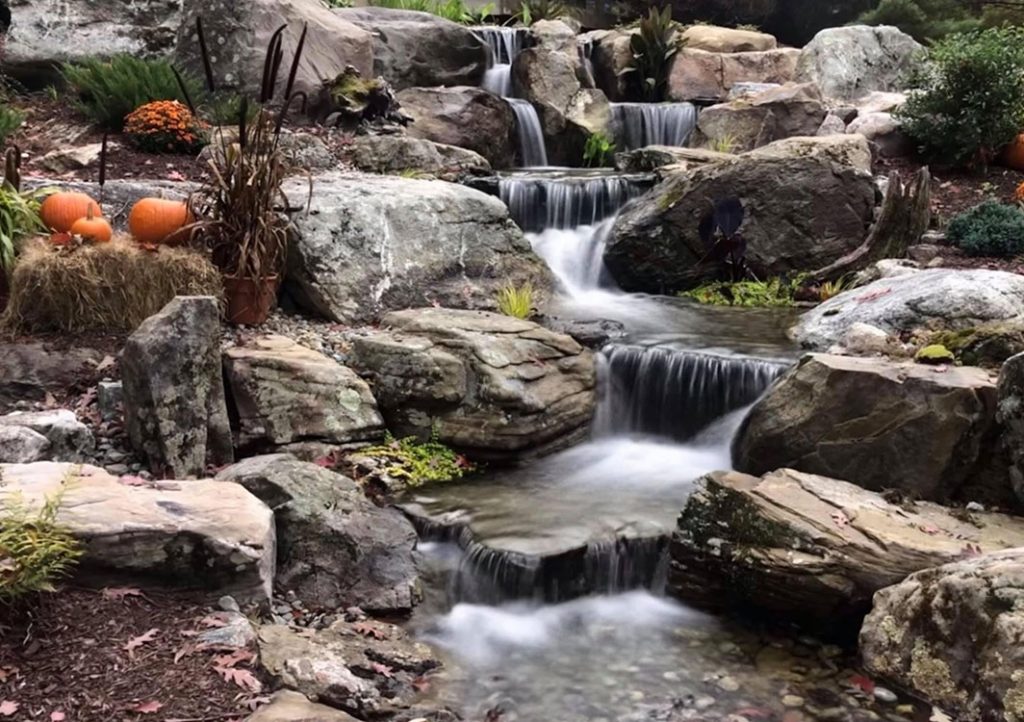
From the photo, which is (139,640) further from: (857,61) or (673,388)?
(857,61)

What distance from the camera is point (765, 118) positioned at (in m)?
13.0

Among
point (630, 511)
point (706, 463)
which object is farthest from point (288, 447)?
point (706, 463)

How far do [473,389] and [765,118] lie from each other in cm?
820

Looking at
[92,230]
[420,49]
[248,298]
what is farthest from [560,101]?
[92,230]

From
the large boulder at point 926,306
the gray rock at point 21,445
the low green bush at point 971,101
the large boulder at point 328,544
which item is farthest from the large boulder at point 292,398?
the low green bush at point 971,101

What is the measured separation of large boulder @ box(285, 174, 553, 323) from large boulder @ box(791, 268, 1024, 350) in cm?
283

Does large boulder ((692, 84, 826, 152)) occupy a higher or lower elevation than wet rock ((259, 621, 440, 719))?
higher

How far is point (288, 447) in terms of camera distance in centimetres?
621

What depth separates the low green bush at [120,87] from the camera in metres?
9.95

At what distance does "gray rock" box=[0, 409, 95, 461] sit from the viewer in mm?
5250

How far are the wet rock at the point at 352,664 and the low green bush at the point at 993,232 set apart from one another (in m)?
7.69

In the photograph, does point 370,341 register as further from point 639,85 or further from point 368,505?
point 639,85

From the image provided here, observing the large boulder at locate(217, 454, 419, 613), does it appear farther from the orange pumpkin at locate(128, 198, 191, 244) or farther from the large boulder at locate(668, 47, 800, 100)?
the large boulder at locate(668, 47, 800, 100)

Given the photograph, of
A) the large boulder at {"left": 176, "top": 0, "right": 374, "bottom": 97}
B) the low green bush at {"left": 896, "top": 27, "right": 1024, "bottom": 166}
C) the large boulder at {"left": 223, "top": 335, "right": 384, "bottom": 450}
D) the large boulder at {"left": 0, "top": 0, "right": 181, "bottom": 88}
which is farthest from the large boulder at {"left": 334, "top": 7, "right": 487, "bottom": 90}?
the large boulder at {"left": 223, "top": 335, "right": 384, "bottom": 450}
